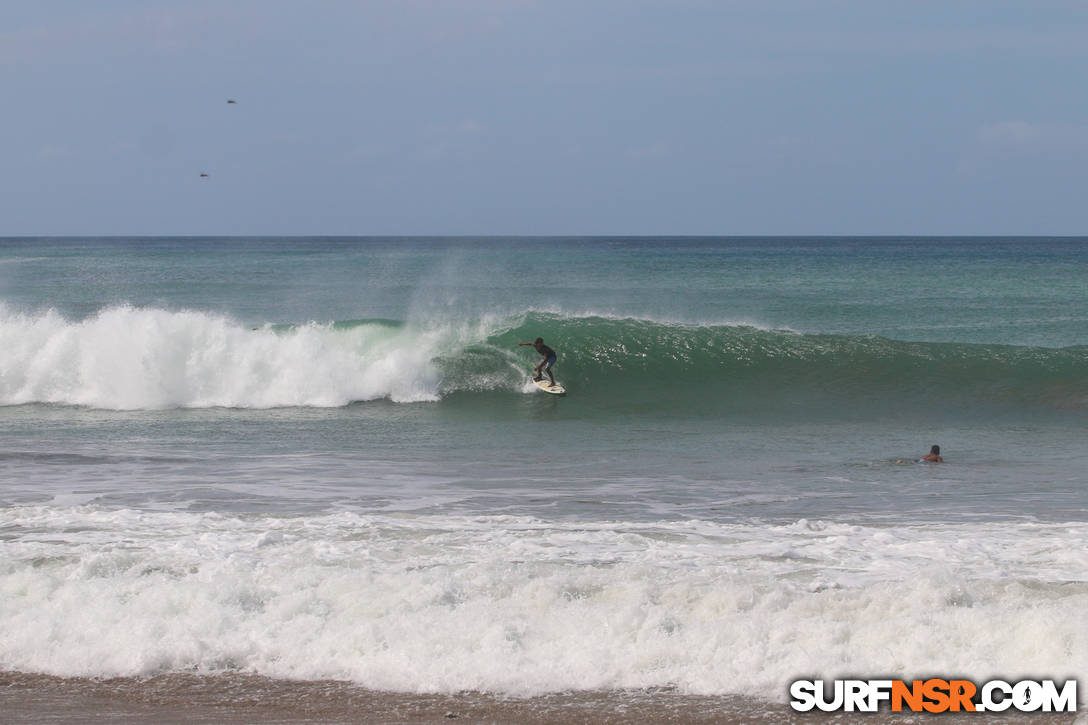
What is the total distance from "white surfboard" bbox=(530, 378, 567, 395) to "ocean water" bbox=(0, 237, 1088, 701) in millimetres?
407

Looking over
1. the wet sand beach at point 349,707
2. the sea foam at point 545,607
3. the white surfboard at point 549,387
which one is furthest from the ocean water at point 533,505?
the white surfboard at point 549,387

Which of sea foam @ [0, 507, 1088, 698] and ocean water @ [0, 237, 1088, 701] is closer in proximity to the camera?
sea foam @ [0, 507, 1088, 698]

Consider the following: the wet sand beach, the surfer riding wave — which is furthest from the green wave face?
the wet sand beach

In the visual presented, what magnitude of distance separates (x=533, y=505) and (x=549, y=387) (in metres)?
9.26

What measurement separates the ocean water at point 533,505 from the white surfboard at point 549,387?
0.41 m

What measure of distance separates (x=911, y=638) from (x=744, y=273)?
54.1 meters

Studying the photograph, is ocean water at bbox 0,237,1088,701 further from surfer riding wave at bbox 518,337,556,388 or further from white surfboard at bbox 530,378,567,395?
surfer riding wave at bbox 518,337,556,388

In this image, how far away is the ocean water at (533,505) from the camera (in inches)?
241

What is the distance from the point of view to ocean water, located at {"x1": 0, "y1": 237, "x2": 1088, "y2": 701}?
6.11m

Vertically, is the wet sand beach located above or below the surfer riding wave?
below

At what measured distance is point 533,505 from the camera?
9836 millimetres

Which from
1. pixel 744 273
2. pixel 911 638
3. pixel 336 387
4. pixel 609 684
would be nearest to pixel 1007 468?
pixel 911 638

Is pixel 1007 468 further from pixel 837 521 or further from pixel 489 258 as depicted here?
pixel 489 258

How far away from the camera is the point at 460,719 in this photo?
540 cm
